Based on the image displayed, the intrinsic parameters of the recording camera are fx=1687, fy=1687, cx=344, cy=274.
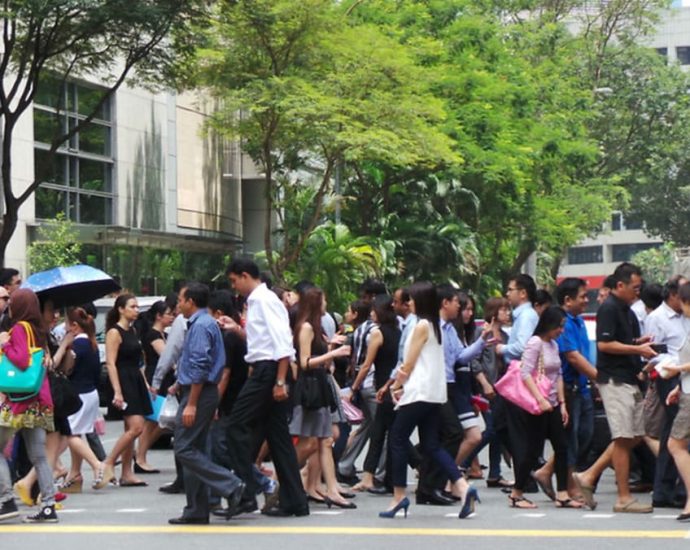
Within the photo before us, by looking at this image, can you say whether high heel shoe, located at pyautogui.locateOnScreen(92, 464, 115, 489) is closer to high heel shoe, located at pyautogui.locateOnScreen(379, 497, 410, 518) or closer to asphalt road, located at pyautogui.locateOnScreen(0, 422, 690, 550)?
asphalt road, located at pyautogui.locateOnScreen(0, 422, 690, 550)

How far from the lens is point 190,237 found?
48.0 meters

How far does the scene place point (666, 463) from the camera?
12633 mm

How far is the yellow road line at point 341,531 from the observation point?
1118 centimetres

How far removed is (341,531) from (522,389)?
1.96 metres

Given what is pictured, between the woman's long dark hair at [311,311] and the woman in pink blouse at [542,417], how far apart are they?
1.55m

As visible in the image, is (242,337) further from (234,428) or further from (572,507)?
(572,507)

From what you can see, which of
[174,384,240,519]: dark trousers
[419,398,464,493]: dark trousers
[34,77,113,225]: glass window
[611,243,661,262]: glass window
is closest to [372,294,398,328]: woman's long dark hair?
[419,398,464,493]: dark trousers

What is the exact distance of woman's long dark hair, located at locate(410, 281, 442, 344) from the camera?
12164 millimetres

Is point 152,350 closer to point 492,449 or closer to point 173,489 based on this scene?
point 173,489

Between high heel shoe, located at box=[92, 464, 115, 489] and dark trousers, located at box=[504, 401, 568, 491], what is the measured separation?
156 inches

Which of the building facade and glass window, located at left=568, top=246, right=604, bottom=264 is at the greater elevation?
glass window, located at left=568, top=246, right=604, bottom=264

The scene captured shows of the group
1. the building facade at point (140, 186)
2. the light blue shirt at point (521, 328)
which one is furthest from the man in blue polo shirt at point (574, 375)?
the building facade at point (140, 186)

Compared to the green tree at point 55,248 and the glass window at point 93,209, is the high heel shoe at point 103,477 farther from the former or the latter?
the glass window at point 93,209

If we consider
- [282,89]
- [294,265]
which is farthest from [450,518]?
[294,265]
